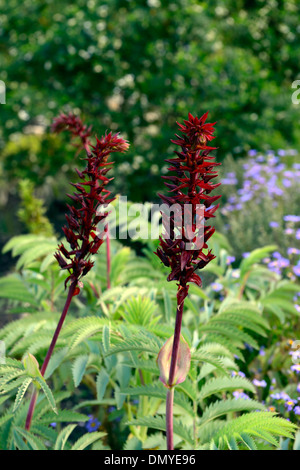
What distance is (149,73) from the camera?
592cm

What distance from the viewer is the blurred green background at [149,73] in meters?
5.77

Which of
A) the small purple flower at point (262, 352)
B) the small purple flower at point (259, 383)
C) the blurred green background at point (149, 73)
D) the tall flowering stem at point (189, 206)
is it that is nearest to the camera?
the tall flowering stem at point (189, 206)

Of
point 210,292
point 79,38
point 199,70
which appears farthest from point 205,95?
point 210,292

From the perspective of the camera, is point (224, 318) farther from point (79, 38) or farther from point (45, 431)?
point (79, 38)

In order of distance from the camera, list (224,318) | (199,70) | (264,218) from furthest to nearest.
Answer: (199,70) → (264,218) → (224,318)

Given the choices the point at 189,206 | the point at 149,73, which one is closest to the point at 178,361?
the point at 189,206

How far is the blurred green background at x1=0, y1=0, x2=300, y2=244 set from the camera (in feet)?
18.9

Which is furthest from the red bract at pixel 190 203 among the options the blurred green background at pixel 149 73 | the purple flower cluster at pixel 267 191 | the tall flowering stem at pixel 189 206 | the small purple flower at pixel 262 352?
the blurred green background at pixel 149 73

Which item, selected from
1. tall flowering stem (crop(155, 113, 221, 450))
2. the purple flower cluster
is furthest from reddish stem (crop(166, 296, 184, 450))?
the purple flower cluster

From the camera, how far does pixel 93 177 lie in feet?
4.73

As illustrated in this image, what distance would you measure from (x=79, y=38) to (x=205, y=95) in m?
1.60

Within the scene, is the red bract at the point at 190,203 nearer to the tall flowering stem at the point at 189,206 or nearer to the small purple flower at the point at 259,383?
the tall flowering stem at the point at 189,206

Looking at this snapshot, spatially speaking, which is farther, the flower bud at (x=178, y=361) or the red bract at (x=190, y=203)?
the flower bud at (x=178, y=361)

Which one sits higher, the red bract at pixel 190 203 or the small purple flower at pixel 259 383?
the red bract at pixel 190 203
